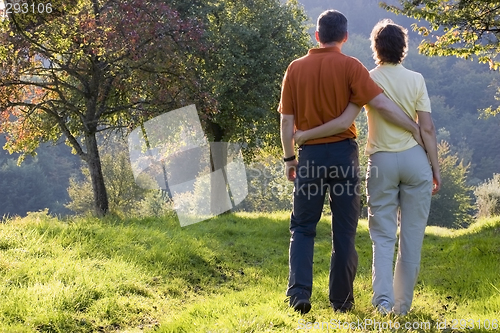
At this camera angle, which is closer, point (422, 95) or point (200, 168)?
point (422, 95)

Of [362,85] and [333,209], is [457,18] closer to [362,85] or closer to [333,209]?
[362,85]

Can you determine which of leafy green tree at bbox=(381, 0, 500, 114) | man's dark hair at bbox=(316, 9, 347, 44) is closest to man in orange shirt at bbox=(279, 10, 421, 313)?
man's dark hair at bbox=(316, 9, 347, 44)

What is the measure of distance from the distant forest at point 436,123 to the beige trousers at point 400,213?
54888 millimetres

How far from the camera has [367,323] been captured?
140 inches

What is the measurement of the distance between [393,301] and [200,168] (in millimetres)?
27941

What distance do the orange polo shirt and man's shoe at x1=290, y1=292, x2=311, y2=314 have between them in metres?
1.33

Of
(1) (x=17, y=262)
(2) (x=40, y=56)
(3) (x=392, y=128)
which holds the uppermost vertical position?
(2) (x=40, y=56)

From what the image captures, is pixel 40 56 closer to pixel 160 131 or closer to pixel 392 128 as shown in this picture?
pixel 160 131

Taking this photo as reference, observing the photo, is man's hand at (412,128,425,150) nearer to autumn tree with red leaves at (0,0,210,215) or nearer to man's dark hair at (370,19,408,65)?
man's dark hair at (370,19,408,65)

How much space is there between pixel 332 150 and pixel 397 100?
0.76 meters

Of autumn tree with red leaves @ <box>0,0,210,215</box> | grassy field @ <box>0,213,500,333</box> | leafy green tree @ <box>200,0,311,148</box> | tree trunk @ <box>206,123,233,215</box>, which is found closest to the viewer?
grassy field @ <box>0,213,500,333</box>

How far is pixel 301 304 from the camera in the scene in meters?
3.87

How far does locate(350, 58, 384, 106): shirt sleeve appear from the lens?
3922mm

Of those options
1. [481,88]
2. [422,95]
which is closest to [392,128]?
[422,95]
